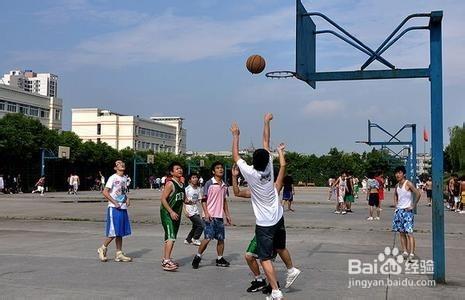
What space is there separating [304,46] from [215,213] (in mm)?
3231

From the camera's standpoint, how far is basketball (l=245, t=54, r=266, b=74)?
10.1m

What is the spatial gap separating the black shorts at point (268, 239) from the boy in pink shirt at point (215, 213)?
2.61 meters

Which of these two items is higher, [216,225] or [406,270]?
[216,225]

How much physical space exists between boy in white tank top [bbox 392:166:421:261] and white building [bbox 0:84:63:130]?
82667 mm

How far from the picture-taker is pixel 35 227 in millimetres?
16266

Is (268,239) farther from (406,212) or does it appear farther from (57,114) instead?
(57,114)

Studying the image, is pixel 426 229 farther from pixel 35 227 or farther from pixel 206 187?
pixel 35 227

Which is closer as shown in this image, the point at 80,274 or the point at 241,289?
the point at 241,289

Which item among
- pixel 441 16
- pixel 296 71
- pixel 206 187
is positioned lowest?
pixel 206 187

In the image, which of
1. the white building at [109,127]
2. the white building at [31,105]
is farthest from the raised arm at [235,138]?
the white building at [109,127]

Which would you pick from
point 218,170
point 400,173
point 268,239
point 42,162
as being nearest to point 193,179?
point 218,170

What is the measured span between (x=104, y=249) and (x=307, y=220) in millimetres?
10803

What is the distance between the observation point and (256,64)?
10.1 m

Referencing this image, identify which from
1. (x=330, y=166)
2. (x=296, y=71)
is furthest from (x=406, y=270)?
(x=330, y=166)
